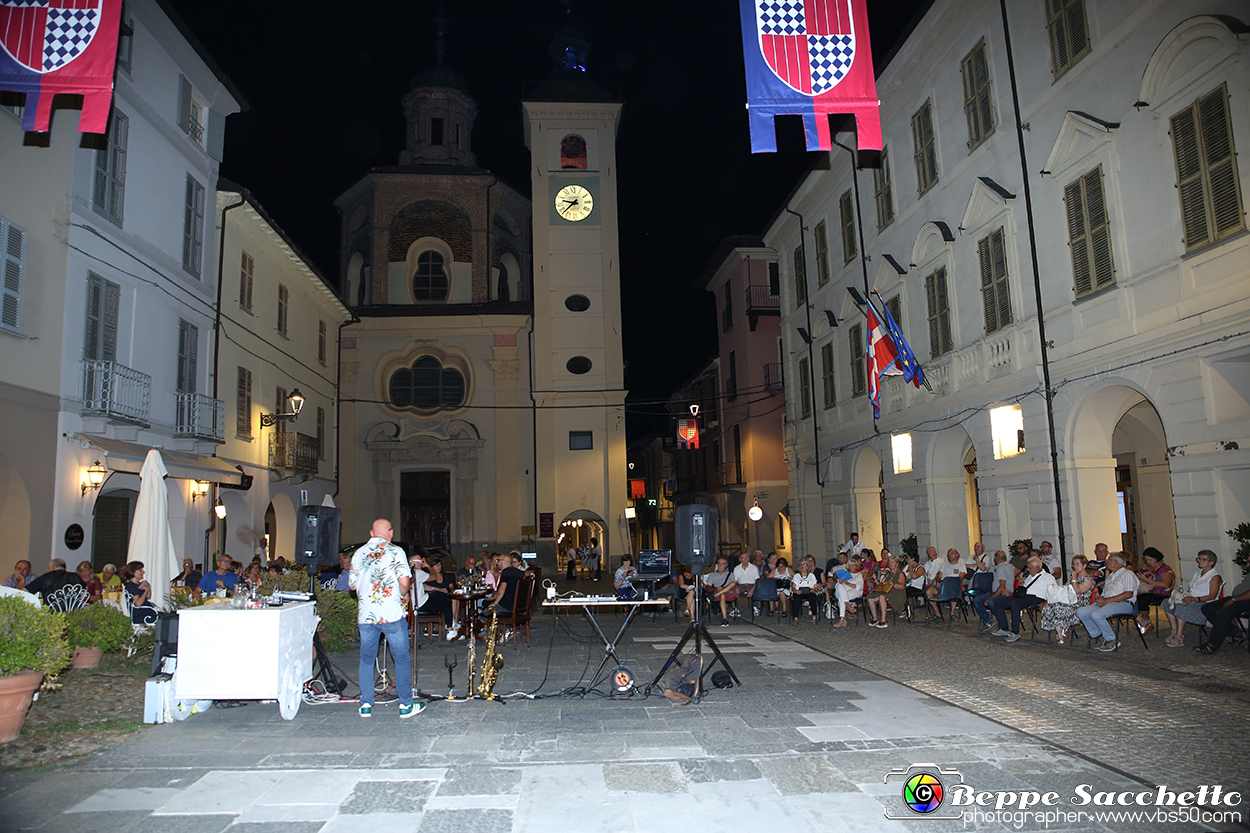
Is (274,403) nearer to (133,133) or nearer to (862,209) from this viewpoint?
(133,133)

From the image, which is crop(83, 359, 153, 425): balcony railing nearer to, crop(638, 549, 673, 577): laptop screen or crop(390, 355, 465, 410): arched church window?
crop(638, 549, 673, 577): laptop screen

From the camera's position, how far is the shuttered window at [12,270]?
38.3 feet

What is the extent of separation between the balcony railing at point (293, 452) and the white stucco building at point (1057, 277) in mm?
15507

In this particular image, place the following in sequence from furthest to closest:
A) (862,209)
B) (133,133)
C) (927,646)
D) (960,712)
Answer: (862,209)
(133,133)
(927,646)
(960,712)

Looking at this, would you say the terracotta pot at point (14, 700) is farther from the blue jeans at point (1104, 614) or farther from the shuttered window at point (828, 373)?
the shuttered window at point (828, 373)

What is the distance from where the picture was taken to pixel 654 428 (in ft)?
206

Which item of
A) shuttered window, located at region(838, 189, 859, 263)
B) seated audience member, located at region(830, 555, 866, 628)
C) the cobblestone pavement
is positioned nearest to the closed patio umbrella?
the cobblestone pavement

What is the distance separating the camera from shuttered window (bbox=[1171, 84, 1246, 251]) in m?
9.72

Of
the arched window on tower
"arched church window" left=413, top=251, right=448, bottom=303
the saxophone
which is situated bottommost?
the saxophone

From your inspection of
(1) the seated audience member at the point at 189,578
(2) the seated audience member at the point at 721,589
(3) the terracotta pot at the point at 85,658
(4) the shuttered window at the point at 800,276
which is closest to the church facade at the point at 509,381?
(4) the shuttered window at the point at 800,276

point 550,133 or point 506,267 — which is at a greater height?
point 550,133

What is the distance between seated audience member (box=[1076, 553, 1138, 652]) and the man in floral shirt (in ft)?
27.4

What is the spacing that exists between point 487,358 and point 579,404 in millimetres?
4245

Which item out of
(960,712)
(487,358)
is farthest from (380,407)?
(960,712)
